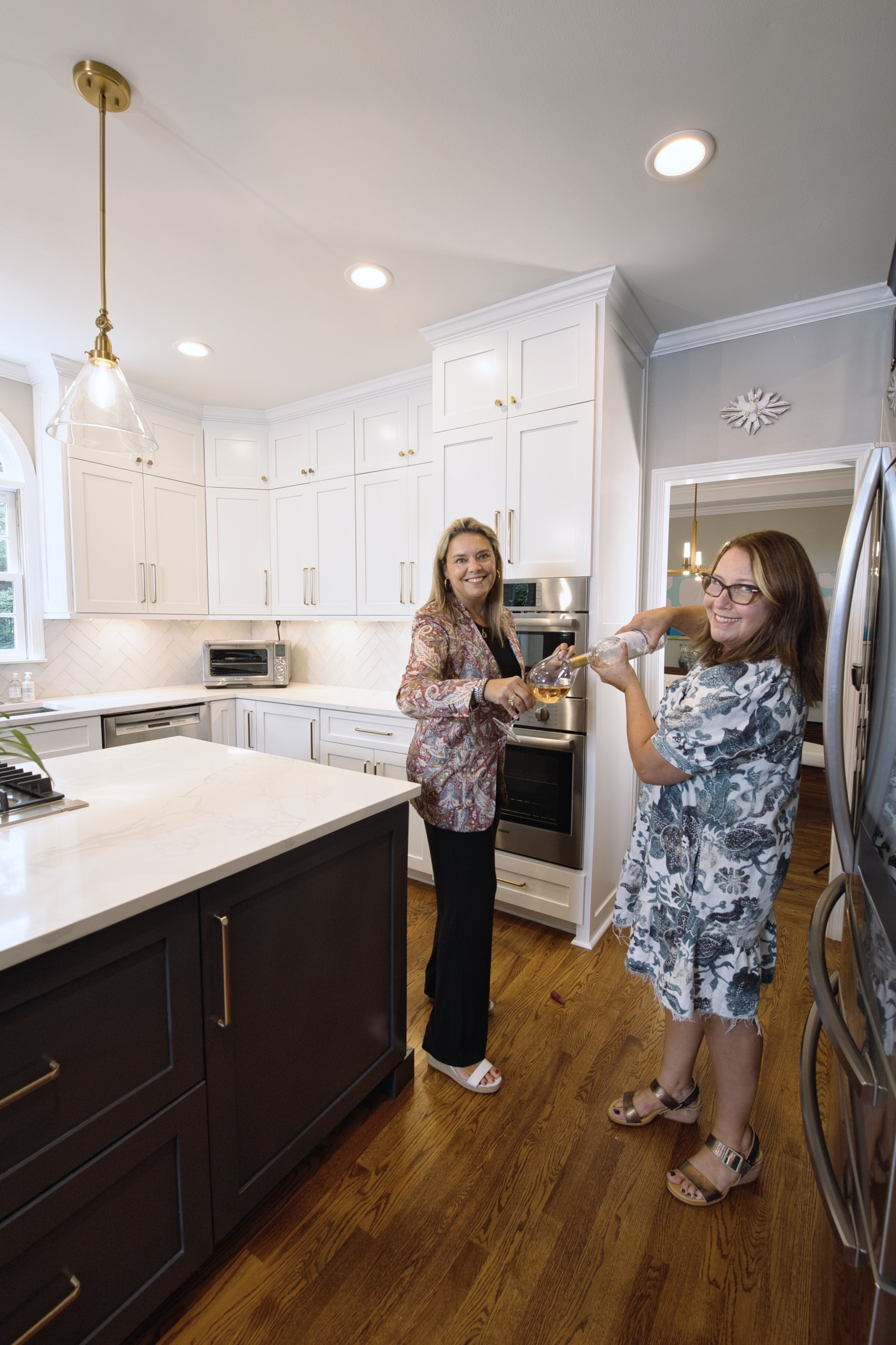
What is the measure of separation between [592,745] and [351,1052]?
1.45m

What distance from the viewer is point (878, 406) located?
2.41 metres

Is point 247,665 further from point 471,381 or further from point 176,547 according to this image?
point 471,381

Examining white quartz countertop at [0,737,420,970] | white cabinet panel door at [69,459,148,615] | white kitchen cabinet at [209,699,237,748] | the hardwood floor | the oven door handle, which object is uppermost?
white cabinet panel door at [69,459,148,615]

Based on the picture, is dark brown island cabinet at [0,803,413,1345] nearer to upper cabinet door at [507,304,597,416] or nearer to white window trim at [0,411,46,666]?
upper cabinet door at [507,304,597,416]

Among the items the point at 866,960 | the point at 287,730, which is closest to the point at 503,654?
the point at 866,960

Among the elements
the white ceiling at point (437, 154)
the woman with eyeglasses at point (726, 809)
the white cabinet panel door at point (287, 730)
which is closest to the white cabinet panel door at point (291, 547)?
the white cabinet panel door at point (287, 730)

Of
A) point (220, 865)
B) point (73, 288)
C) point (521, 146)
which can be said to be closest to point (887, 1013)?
point (220, 865)

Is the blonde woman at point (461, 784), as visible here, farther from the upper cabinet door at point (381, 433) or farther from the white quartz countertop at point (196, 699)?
the upper cabinet door at point (381, 433)

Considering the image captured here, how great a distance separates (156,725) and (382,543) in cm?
162

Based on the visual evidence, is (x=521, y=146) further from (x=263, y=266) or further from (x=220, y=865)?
(x=220, y=865)

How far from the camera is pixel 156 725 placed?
3.36 m

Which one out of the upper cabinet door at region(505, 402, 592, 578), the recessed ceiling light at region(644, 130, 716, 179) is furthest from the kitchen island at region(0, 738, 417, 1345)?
the recessed ceiling light at region(644, 130, 716, 179)

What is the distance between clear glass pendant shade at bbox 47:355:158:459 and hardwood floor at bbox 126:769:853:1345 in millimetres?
1940

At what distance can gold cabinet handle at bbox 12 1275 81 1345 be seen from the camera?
2.89 ft
